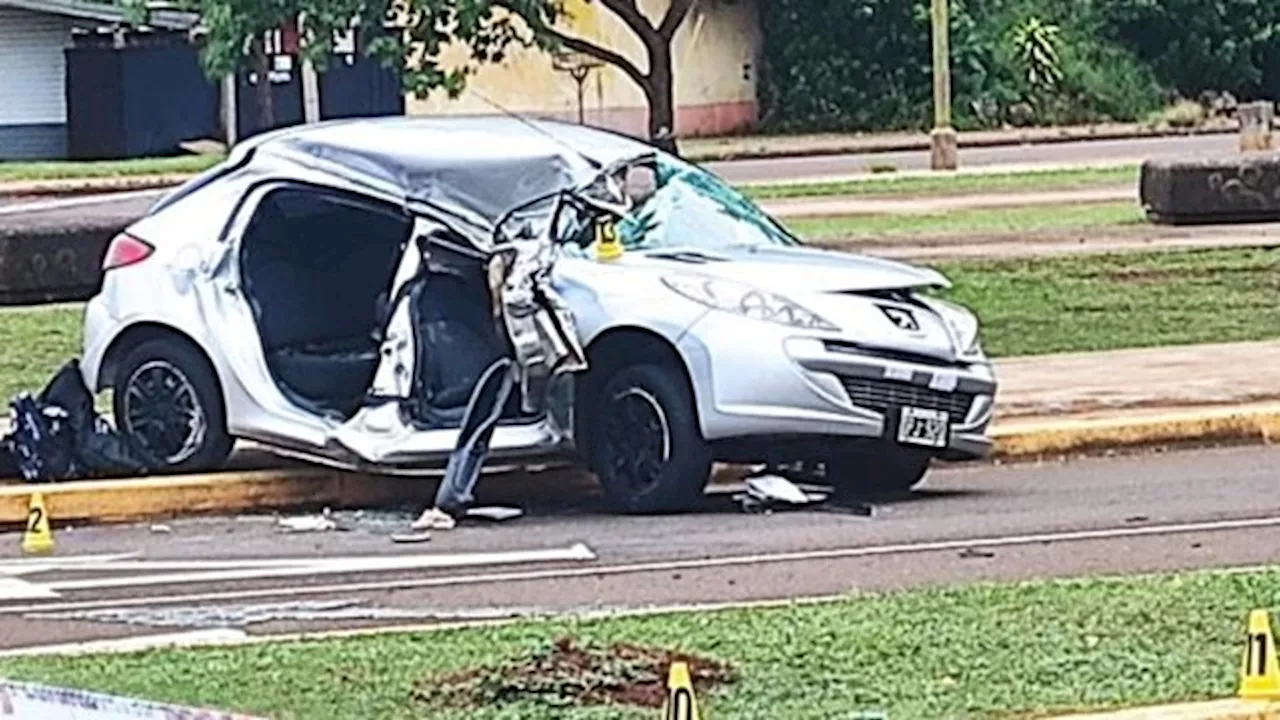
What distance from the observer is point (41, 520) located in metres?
13.2

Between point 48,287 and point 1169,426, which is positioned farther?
point 48,287

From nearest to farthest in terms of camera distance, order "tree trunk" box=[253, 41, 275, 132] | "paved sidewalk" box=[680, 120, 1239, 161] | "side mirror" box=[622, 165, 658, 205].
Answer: "side mirror" box=[622, 165, 658, 205], "paved sidewalk" box=[680, 120, 1239, 161], "tree trunk" box=[253, 41, 275, 132]

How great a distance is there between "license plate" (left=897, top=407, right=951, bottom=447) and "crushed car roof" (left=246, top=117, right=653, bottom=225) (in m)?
1.88

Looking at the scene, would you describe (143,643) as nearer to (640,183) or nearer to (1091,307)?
(640,183)

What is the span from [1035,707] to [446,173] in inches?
260

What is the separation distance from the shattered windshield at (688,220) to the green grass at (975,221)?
1137cm

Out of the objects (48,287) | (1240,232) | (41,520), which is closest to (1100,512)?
(41,520)

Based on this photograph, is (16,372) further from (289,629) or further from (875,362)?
(289,629)

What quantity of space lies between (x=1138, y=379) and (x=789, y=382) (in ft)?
15.0

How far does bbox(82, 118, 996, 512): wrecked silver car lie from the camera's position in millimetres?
13125

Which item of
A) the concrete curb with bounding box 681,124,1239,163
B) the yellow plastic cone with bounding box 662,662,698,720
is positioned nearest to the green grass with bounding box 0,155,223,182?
the concrete curb with bounding box 681,124,1239,163

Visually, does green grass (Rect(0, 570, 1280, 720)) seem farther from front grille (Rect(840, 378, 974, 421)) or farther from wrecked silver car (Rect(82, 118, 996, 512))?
wrecked silver car (Rect(82, 118, 996, 512))

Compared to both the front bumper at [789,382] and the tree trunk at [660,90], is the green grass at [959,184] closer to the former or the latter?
the tree trunk at [660,90]

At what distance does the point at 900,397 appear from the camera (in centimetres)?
1319
